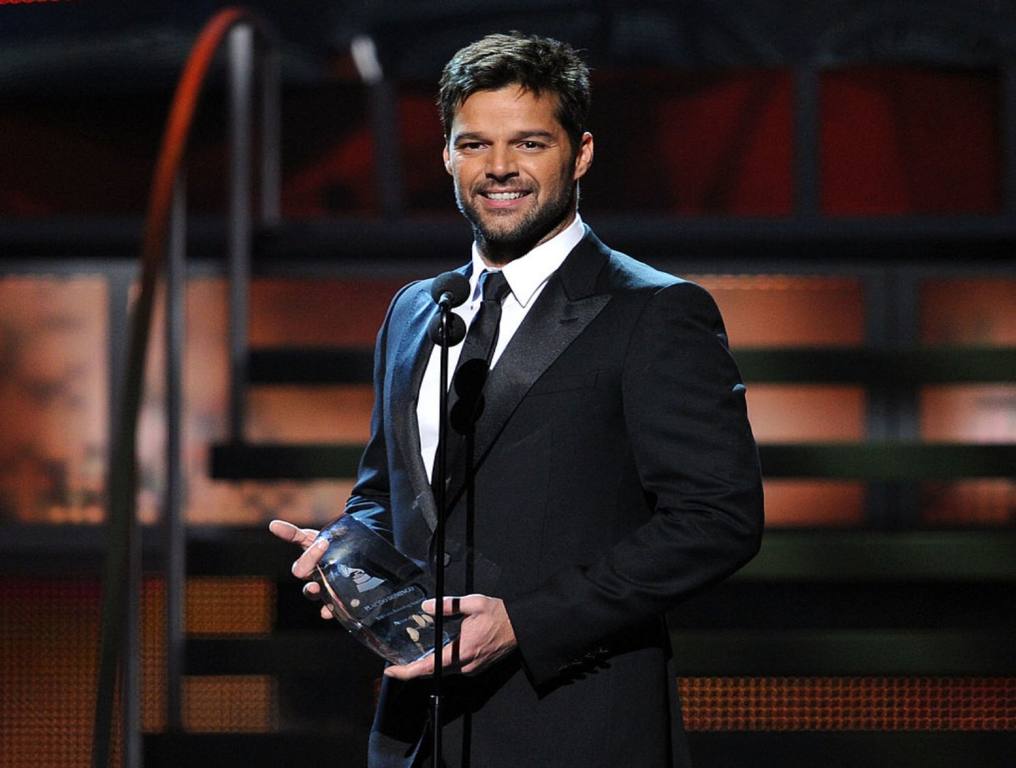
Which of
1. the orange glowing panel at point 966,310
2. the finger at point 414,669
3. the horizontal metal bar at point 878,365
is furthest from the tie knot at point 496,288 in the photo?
the orange glowing panel at point 966,310

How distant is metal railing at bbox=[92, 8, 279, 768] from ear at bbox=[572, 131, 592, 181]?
3.64ft

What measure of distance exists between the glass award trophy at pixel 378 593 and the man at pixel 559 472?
0.09 ft

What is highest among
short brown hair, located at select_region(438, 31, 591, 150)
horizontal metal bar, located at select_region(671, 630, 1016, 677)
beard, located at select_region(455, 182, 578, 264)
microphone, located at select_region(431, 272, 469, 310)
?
short brown hair, located at select_region(438, 31, 591, 150)

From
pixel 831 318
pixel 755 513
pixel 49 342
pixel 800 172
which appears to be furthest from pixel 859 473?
pixel 49 342

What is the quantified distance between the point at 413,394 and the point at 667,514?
1.22 ft

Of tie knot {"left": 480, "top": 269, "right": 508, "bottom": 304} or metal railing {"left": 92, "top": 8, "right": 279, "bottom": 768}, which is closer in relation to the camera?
Result: tie knot {"left": 480, "top": 269, "right": 508, "bottom": 304}

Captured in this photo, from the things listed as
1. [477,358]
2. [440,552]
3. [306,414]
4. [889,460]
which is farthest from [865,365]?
[440,552]

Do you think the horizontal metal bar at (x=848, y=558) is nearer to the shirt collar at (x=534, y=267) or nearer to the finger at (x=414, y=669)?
the shirt collar at (x=534, y=267)

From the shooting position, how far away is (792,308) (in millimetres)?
Answer: 4324

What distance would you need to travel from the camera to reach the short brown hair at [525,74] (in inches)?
76.4

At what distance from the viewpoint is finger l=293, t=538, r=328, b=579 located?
1.83 m

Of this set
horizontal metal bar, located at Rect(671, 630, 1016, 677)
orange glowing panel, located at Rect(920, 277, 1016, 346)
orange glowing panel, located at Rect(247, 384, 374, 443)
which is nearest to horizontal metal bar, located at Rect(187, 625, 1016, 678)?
horizontal metal bar, located at Rect(671, 630, 1016, 677)

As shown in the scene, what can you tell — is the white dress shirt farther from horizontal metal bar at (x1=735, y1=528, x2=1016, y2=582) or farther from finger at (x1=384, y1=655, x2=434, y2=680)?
horizontal metal bar at (x1=735, y1=528, x2=1016, y2=582)

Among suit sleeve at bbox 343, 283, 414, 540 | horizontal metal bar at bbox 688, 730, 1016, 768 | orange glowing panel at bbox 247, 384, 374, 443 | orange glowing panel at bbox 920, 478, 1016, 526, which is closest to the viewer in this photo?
suit sleeve at bbox 343, 283, 414, 540
